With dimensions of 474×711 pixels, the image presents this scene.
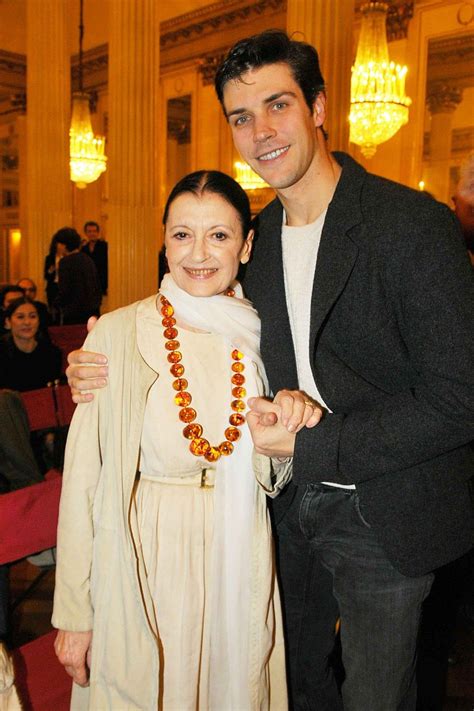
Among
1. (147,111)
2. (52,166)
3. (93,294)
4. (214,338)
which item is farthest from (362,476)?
(52,166)

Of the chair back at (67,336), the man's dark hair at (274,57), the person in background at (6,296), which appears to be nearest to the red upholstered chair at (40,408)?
the person in background at (6,296)

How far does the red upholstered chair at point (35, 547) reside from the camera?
2094 millimetres

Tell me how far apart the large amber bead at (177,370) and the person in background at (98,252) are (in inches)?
342

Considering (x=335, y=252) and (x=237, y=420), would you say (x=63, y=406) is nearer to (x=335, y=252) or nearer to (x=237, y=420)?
(x=237, y=420)

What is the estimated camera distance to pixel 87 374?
5.07 feet

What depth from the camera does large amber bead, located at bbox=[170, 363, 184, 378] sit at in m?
1.61

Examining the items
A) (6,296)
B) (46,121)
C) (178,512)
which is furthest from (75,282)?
(178,512)

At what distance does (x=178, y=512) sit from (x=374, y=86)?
679 cm

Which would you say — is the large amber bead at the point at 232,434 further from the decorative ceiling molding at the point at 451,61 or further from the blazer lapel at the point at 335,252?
the decorative ceiling molding at the point at 451,61

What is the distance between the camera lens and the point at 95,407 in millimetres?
1557

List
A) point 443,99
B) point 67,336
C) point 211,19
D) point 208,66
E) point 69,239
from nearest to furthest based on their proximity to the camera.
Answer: point 67,336
point 69,239
point 443,99
point 211,19
point 208,66

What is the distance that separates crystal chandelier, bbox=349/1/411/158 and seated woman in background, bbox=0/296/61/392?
4.43 m

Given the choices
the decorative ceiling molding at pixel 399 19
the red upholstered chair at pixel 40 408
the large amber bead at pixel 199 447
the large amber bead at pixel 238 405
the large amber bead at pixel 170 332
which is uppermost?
the decorative ceiling molding at pixel 399 19

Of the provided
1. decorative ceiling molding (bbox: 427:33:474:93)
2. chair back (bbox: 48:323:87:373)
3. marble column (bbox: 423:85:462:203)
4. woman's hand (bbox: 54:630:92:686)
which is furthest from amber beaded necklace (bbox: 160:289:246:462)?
decorative ceiling molding (bbox: 427:33:474:93)
